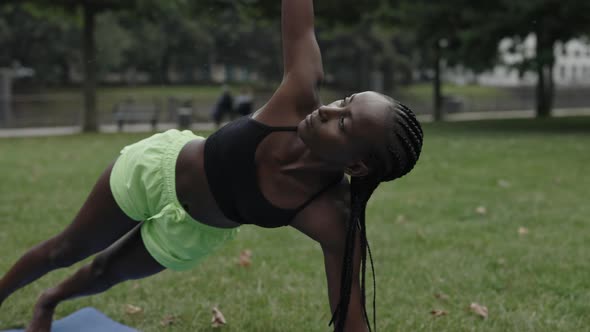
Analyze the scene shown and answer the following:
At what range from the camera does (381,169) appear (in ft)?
7.92

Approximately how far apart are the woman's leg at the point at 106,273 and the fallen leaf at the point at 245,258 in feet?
5.93

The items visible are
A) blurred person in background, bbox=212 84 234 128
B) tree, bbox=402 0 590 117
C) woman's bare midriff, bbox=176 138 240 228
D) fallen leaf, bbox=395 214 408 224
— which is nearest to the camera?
woman's bare midriff, bbox=176 138 240 228

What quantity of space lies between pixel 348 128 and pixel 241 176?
524mm

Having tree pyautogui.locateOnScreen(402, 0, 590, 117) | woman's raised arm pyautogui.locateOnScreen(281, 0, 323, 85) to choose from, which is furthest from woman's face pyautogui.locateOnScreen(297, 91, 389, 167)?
tree pyautogui.locateOnScreen(402, 0, 590, 117)

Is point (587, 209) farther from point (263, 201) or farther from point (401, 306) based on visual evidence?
point (263, 201)

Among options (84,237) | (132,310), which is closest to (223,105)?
(132,310)

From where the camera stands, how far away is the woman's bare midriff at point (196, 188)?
2.77m

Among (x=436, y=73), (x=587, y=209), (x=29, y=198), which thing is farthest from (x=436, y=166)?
(x=436, y=73)

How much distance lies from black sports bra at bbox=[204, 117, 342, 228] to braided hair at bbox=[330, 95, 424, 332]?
0.55 ft

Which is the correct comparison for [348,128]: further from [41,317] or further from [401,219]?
[401,219]

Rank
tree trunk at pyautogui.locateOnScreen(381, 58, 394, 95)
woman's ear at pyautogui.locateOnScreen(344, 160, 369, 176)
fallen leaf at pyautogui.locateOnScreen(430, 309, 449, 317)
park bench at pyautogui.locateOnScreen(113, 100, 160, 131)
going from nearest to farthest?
1. woman's ear at pyautogui.locateOnScreen(344, 160, 369, 176)
2. fallen leaf at pyautogui.locateOnScreen(430, 309, 449, 317)
3. park bench at pyautogui.locateOnScreen(113, 100, 160, 131)
4. tree trunk at pyautogui.locateOnScreen(381, 58, 394, 95)

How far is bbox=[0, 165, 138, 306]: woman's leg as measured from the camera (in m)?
2.94

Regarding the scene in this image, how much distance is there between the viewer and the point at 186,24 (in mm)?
53562

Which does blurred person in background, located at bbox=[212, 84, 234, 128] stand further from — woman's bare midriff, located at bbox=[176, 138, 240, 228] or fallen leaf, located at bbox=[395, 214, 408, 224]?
woman's bare midriff, located at bbox=[176, 138, 240, 228]
